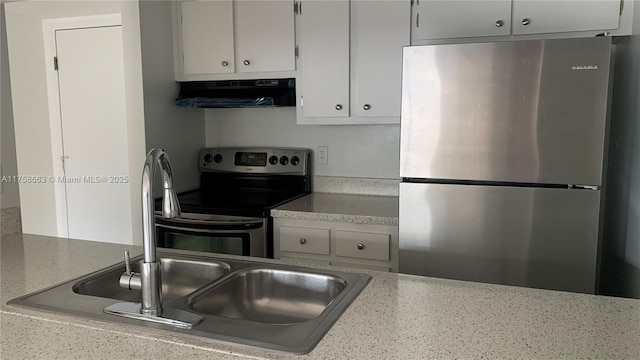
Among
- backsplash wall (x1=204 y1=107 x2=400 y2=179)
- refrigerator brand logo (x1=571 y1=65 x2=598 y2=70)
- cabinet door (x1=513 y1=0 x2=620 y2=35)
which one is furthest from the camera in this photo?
backsplash wall (x1=204 y1=107 x2=400 y2=179)

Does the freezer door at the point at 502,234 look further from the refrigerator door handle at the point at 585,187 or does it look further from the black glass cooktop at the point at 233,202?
the black glass cooktop at the point at 233,202

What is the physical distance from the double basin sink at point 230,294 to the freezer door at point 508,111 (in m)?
0.82

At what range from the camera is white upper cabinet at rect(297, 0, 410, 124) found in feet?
8.48

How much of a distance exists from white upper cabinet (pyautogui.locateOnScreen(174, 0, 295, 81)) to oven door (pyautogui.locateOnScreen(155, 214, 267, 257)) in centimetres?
89

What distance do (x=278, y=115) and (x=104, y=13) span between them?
4.12 feet

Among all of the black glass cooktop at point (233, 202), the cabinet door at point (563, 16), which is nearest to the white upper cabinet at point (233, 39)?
the black glass cooktop at point (233, 202)

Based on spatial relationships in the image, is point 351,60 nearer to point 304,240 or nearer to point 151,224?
point 304,240

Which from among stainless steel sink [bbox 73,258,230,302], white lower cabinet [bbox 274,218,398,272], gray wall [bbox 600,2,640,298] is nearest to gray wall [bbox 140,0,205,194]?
white lower cabinet [bbox 274,218,398,272]

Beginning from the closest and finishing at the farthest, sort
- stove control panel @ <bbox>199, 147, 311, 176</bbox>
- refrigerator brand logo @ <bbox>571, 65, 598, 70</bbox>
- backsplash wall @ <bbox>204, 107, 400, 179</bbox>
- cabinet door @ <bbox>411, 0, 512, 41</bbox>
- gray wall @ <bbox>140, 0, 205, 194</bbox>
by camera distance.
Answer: refrigerator brand logo @ <bbox>571, 65, 598, 70</bbox>
cabinet door @ <bbox>411, 0, 512, 41</bbox>
gray wall @ <bbox>140, 0, 205, 194</bbox>
backsplash wall @ <bbox>204, 107, 400, 179</bbox>
stove control panel @ <bbox>199, 147, 311, 176</bbox>

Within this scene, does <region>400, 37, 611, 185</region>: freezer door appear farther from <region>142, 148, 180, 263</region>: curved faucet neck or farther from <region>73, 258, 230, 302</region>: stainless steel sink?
<region>142, 148, 180, 263</region>: curved faucet neck

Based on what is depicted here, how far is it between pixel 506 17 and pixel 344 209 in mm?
1230

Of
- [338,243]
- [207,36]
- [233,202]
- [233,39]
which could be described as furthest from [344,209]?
[207,36]

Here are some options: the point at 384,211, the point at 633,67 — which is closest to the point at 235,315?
the point at 384,211

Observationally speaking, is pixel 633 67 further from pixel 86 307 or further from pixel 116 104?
pixel 116 104
